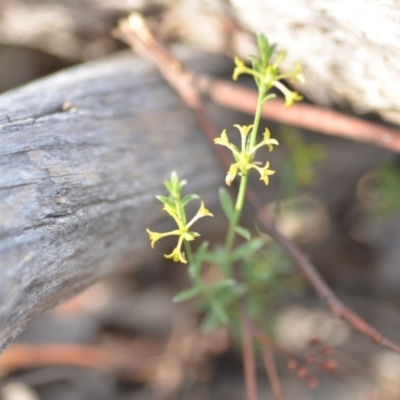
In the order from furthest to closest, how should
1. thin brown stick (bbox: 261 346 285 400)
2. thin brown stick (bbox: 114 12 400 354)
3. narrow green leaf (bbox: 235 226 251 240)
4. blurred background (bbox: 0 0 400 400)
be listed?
blurred background (bbox: 0 0 400 400), thin brown stick (bbox: 114 12 400 354), thin brown stick (bbox: 261 346 285 400), narrow green leaf (bbox: 235 226 251 240)

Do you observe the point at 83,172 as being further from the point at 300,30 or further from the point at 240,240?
the point at 240,240

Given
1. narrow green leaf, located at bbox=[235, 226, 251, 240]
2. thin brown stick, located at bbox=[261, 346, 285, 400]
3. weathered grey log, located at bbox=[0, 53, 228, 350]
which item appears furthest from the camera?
thin brown stick, located at bbox=[261, 346, 285, 400]

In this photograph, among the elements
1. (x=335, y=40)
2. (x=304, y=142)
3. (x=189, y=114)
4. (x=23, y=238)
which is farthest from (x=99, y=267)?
(x=304, y=142)

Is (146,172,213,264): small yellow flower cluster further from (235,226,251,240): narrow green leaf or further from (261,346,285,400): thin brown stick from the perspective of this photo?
(261,346,285,400): thin brown stick

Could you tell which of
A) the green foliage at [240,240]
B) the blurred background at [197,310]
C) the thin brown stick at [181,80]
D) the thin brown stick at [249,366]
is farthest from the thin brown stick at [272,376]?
the blurred background at [197,310]

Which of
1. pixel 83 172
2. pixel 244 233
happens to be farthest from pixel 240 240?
pixel 83 172

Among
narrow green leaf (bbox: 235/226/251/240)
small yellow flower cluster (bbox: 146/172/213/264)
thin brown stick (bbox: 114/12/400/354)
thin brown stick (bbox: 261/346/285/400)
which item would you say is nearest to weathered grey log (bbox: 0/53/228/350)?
thin brown stick (bbox: 114/12/400/354)

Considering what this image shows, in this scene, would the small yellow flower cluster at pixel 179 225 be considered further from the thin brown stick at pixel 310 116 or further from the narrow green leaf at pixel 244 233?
the thin brown stick at pixel 310 116
